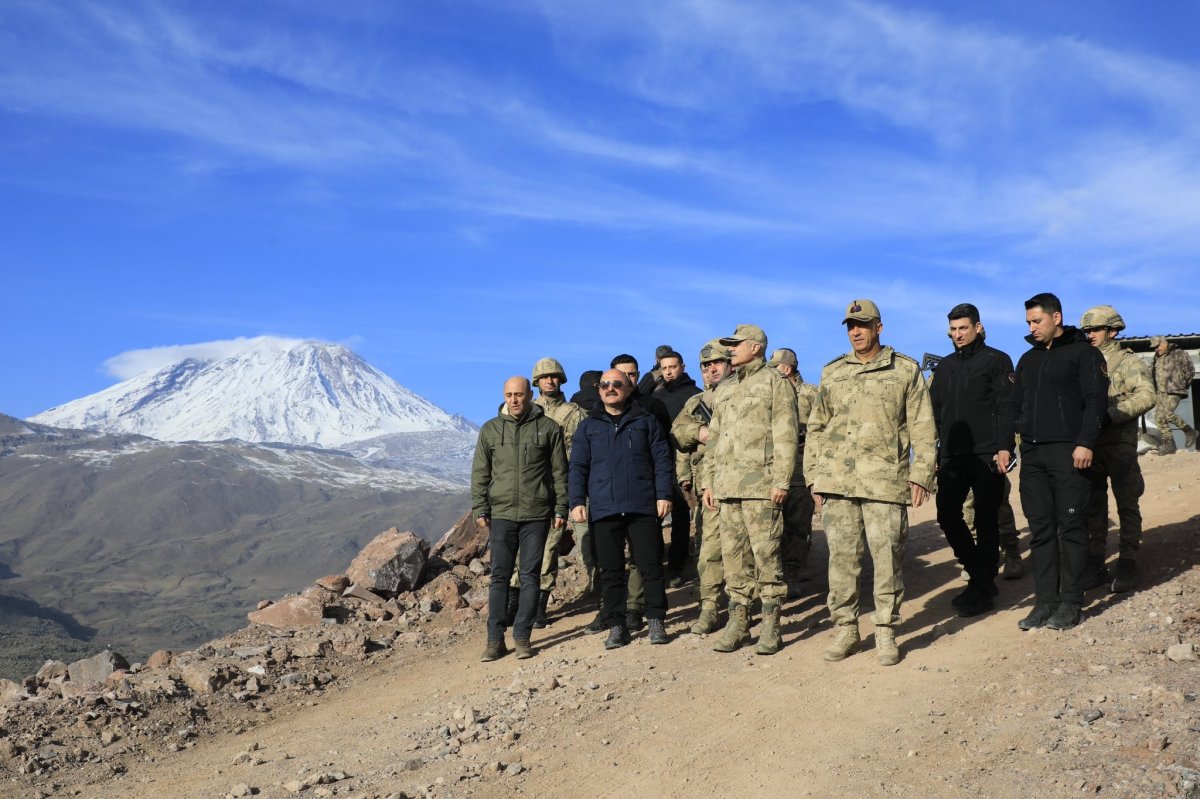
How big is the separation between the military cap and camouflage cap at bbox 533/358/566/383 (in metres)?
2.57

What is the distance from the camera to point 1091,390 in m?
5.94

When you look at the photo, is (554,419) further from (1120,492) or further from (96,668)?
(96,668)

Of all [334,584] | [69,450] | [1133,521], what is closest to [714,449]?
[1133,521]

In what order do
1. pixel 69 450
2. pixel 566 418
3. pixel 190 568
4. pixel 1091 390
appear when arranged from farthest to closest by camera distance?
pixel 69 450, pixel 190 568, pixel 566 418, pixel 1091 390

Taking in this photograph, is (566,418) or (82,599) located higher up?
(566,418)

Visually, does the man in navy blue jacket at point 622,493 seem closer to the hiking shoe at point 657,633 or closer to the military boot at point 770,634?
the hiking shoe at point 657,633

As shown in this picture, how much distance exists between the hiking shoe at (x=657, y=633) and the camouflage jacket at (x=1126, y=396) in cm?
309

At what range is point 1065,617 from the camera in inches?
238

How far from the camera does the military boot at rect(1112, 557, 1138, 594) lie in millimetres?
6664

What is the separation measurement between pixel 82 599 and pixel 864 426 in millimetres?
99532

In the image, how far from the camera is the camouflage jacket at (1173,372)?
491 inches

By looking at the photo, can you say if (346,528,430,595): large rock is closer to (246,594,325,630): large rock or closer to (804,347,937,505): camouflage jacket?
(246,594,325,630): large rock

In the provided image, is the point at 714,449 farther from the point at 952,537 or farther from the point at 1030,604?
the point at 1030,604

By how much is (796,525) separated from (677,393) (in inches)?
58.6
